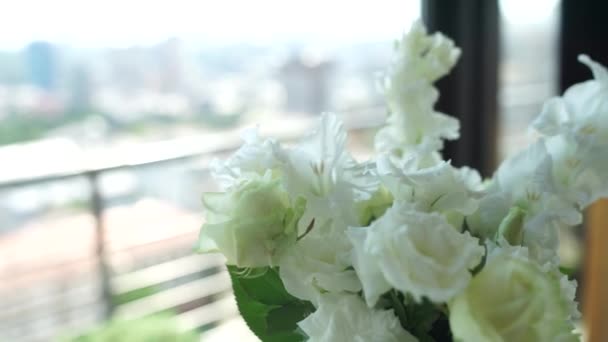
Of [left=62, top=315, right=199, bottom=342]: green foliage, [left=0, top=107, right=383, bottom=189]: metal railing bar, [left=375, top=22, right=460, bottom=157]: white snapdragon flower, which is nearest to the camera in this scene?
[left=375, top=22, right=460, bottom=157]: white snapdragon flower

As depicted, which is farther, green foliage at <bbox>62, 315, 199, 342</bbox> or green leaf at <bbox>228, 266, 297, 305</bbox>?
green foliage at <bbox>62, 315, 199, 342</bbox>

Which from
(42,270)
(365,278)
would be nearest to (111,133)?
(42,270)

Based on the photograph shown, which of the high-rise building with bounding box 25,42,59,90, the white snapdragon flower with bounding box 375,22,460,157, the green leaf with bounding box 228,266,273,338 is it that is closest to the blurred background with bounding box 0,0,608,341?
the high-rise building with bounding box 25,42,59,90

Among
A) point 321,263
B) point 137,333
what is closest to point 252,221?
point 321,263

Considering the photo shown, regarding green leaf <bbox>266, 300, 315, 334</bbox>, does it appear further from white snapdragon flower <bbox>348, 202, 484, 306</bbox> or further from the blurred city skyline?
the blurred city skyline

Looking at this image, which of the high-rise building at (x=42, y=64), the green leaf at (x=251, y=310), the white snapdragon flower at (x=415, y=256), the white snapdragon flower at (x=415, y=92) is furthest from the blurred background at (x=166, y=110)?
the white snapdragon flower at (x=415, y=256)

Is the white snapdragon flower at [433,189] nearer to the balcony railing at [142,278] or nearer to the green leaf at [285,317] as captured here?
the green leaf at [285,317]
